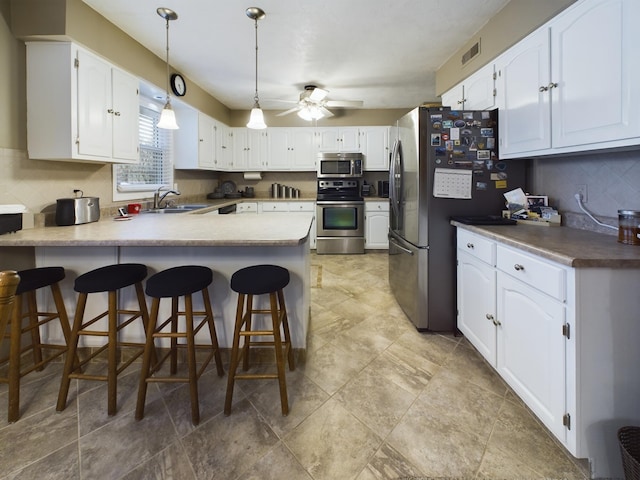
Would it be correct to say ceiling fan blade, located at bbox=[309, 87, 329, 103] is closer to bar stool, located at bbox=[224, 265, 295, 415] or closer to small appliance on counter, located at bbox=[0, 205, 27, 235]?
bar stool, located at bbox=[224, 265, 295, 415]

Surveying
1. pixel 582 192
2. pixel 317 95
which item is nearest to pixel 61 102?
pixel 317 95

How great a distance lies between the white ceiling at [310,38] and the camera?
7.23 feet

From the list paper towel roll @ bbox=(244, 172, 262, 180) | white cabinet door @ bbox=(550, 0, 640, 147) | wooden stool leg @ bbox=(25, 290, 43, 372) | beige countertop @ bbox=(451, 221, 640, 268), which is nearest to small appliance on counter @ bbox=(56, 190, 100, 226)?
wooden stool leg @ bbox=(25, 290, 43, 372)

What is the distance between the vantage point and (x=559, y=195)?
2.02 m

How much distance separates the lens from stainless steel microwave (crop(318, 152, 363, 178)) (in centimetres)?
502

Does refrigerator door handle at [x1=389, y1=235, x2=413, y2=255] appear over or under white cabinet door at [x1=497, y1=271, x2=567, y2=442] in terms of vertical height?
over

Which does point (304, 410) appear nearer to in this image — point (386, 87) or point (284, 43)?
point (284, 43)

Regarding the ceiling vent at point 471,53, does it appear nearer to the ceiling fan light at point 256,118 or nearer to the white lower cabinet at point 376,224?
the ceiling fan light at point 256,118

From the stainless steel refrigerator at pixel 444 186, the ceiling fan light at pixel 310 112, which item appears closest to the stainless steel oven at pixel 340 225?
the ceiling fan light at pixel 310 112

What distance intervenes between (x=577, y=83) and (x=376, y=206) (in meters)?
3.46

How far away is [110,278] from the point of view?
→ 152 cm

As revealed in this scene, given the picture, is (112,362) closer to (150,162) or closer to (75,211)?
(75,211)

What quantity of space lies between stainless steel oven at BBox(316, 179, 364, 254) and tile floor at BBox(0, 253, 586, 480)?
9.85 ft

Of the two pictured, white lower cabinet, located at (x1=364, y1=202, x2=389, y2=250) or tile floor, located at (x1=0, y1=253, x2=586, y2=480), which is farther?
white lower cabinet, located at (x1=364, y1=202, x2=389, y2=250)
